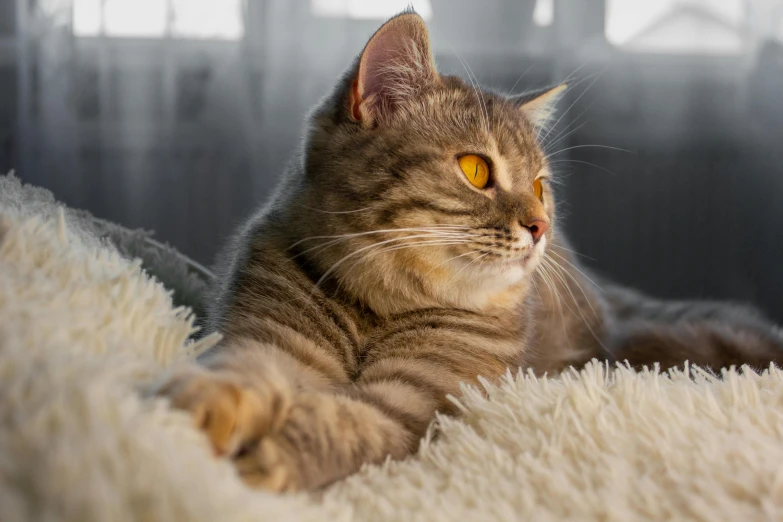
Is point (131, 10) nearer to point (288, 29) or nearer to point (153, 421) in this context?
point (288, 29)

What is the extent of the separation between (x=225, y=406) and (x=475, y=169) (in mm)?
648

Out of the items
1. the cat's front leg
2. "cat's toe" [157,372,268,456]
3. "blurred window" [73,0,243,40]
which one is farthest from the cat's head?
"blurred window" [73,0,243,40]

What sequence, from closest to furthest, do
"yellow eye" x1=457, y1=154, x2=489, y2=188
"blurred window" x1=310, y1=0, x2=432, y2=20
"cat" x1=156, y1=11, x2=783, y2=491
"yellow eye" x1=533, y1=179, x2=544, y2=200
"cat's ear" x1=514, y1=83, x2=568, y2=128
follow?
"cat" x1=156, y1=11, x2=783, y2=491, "yellow eye" x1=457, y1=154, x2=489, y2=188, "yellow eye" x1=533, y1=179, x2=544, y2=200, "cat's ear" x1=514, y1=83, x2=568, y2=128, "blurred window" x1=310, y1=0, x2=432, y2=20

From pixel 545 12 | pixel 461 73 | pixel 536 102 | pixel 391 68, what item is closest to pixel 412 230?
pixel 391 68

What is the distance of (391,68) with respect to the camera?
1121mm

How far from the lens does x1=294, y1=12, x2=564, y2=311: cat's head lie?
40.2 inches

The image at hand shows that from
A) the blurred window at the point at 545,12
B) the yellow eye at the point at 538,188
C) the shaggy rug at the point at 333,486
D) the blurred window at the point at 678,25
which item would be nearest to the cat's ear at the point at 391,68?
the yellow eye at the point at 538,188

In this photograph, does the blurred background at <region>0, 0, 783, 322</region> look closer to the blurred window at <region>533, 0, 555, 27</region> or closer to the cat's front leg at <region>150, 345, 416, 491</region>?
the blurred window at <region>533, 0, 555, 27</region>

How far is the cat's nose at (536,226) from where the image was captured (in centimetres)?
106

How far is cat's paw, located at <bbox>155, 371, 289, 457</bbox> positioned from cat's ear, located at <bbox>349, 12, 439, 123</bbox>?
0.60 meters

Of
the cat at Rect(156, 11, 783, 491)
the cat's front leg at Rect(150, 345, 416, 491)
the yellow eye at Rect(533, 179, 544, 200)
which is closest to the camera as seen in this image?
the cat's front leg at Rect(150, 345, 416, 491)

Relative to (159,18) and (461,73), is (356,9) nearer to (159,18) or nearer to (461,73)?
(461,73)

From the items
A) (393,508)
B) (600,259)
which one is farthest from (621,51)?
(393,508)

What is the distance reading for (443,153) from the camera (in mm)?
1077
